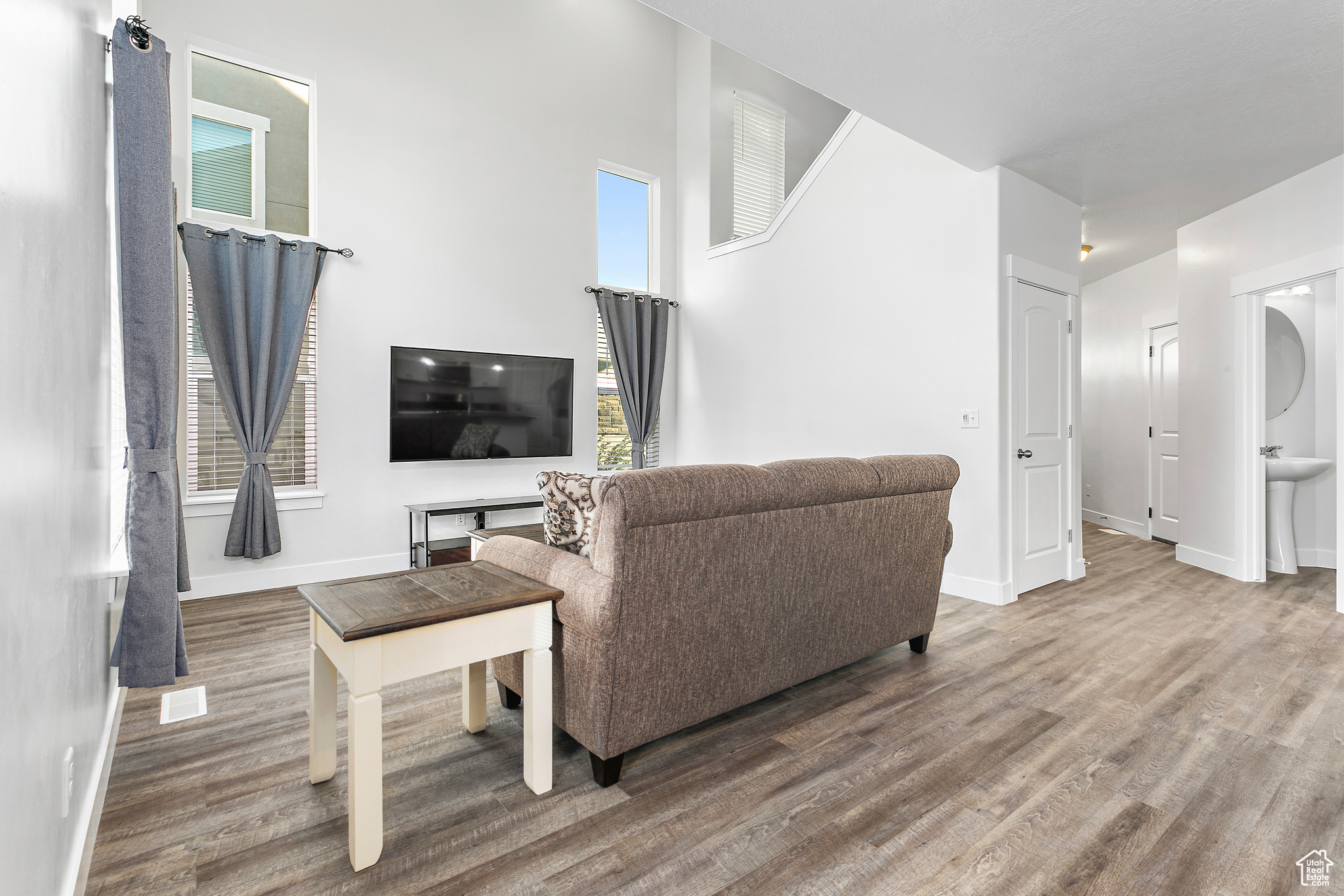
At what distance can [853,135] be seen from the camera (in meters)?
4.52

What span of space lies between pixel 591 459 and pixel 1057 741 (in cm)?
413

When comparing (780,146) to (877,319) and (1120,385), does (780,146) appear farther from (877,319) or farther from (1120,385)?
(1120,385)

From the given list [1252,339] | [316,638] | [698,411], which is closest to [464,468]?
[698,411]

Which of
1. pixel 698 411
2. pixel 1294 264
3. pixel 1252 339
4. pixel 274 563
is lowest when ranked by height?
pixel 274 563

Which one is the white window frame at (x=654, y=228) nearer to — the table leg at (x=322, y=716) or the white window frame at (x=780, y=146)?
the white window frame at (x=780, y=146)

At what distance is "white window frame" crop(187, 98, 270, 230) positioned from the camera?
155 inches

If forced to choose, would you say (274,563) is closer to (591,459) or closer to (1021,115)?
(591,459)

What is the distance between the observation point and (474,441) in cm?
488

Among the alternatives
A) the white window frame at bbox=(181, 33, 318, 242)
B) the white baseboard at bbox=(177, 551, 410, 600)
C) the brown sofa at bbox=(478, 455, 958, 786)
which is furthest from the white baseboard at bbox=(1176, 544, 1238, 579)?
the white window frame at bbox=(181, 33, 318, 242)

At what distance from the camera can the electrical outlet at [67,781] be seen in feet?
4.09

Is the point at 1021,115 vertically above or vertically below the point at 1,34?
above

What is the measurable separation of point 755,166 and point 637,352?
2408 mm

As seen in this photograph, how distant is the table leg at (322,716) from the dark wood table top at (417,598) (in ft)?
0.63

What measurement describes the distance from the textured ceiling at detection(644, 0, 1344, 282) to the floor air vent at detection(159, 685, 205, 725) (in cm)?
315
